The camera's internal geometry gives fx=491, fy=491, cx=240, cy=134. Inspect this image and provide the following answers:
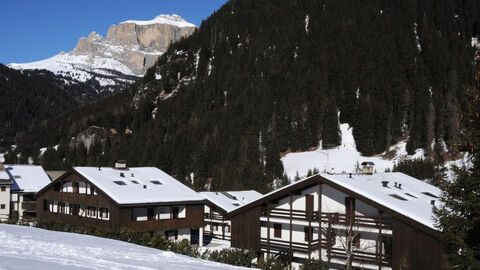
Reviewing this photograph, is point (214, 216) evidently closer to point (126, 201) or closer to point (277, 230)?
point (126, 201)

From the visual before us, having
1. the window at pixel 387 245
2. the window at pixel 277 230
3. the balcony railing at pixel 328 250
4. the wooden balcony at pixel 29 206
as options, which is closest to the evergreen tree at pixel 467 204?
the balcony railing at pixel 328 250

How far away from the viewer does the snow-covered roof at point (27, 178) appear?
6825cm

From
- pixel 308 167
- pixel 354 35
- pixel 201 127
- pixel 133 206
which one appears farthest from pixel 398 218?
pixel 354 35

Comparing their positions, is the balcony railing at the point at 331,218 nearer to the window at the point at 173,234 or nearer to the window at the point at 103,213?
the window at the point at 173,234

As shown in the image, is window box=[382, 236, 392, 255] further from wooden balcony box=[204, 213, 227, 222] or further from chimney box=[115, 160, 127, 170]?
chimney box=[115, 160, 127, 170]

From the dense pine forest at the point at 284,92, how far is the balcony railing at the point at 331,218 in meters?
58.1

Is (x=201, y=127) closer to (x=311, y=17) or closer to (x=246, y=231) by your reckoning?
(x=311, y=17)

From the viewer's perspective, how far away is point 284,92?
147m

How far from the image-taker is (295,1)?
18238 cm

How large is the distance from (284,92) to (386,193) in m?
116

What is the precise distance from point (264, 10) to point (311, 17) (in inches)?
901

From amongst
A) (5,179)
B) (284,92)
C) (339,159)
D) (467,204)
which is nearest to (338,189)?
(467,204)

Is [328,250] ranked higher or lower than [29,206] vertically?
lower

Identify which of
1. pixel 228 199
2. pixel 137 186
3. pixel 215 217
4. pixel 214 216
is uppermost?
pixel 137 186
